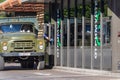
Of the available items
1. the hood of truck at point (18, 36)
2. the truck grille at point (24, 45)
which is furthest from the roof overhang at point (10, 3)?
the truck grille at point (24, 45)

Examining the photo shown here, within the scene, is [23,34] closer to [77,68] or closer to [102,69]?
[77,68]

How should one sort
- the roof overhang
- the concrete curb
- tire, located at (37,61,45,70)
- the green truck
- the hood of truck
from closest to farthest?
the concrete curb → the green truck → the hood of truck → tire, located at (37,61,45,70) → the roof overhang

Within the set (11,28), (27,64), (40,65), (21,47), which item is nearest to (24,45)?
(21,47)

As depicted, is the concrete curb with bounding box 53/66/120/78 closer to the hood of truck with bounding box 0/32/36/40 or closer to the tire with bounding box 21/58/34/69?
the tire with bounding box 21/58/34/69

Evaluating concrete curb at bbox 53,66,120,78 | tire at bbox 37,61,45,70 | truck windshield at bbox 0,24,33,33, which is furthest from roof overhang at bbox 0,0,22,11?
concrete curb at bbox 53,66,120,78

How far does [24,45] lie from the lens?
78.2 ft

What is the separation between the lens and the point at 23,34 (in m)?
24.0

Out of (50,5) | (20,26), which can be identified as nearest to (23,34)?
(20,26)

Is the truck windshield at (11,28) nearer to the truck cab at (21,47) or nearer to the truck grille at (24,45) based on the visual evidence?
the truck cab at (21,47)

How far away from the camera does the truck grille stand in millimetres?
23734

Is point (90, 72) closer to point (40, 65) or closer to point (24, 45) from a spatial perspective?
point (40, 65)

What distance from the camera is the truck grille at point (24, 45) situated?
77.9 feet

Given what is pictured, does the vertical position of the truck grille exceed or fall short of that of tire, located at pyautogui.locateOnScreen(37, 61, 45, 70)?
it exceeds it

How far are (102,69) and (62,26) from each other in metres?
4.62
